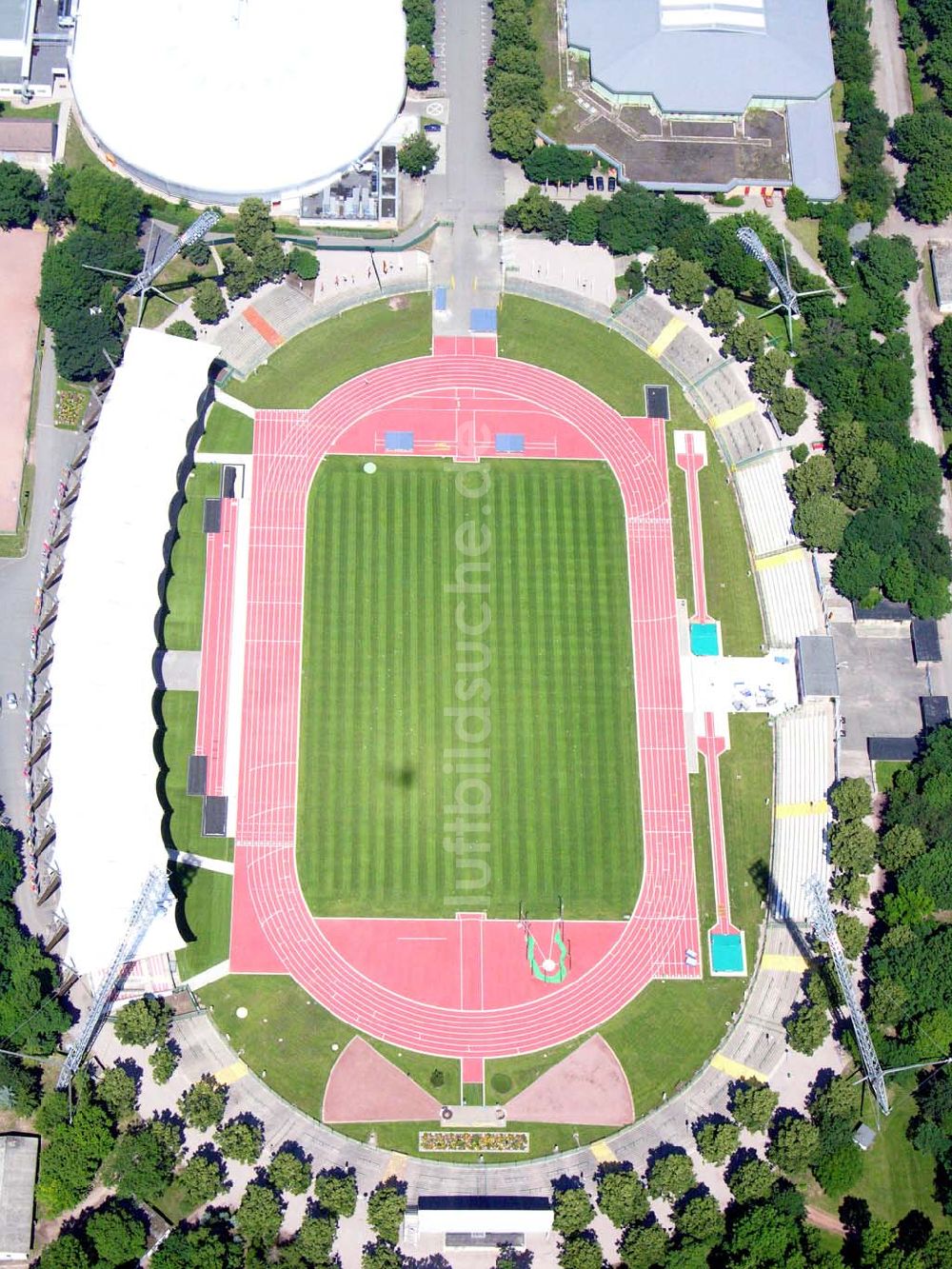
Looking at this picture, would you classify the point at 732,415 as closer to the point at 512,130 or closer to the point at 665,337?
the point at 665,337

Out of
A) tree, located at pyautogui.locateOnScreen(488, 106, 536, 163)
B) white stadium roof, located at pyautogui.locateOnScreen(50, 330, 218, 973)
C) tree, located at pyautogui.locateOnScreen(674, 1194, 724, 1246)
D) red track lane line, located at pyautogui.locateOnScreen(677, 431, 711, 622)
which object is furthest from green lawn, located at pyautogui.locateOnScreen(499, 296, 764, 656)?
tree, located at pyautogui.locateOnScreen(674, 1194, 724, 1246)

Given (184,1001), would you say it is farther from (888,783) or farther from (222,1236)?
(888,783)

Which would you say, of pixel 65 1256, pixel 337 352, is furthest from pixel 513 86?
pixel 65 1256

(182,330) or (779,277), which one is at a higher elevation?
(779,277)

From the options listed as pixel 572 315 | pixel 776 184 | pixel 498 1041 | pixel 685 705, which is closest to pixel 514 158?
pixel 572 315

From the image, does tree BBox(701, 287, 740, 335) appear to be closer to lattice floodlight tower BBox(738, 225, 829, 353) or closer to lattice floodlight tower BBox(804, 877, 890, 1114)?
lattice floodlight tower BBox(738, 225, 829, 353)

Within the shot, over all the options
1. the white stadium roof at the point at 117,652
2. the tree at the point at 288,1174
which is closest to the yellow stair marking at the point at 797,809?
the tree at the point at 288,1174
